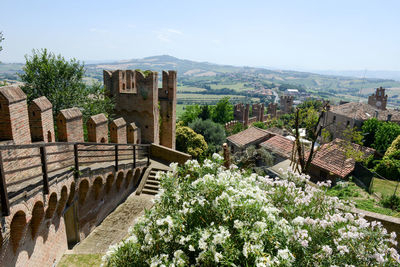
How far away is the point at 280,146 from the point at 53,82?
1836cm

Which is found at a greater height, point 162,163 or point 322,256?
point 322,256

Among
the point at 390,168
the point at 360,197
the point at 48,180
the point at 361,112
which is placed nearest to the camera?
the point at 48,180

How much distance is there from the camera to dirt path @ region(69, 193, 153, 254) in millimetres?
8516

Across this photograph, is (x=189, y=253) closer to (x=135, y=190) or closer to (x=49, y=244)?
(x=49, y=244)

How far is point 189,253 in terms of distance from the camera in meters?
4.50

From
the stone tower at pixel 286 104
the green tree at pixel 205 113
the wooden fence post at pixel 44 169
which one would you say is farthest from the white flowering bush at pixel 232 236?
the stone tower at pixel 286 104

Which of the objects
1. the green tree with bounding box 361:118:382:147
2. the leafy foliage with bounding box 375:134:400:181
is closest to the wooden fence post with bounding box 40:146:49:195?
the leafy foliage with bounding box 375:134:400:181

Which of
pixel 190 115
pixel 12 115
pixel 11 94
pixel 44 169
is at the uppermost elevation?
pixel 11 94

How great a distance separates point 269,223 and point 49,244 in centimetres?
585

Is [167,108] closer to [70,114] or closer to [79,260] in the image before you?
[70,114]

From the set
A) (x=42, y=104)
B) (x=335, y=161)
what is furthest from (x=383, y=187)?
(x=42, y=104)

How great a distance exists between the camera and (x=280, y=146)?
24.1 m

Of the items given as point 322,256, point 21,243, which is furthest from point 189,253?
point 21,243

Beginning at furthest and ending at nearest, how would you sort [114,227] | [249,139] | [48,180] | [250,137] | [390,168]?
[250,137] → [249,139] → [390,168] → [114,227] → [48,180]
